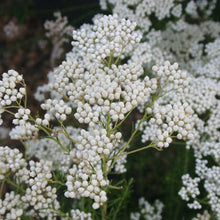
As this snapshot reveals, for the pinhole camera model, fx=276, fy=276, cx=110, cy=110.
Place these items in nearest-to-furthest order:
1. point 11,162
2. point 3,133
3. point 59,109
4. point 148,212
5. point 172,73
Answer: point 59,109 → point 172,73 → point 11,162 → point 148,212 → point 3,133

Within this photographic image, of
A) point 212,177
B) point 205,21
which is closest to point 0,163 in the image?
point 212,177

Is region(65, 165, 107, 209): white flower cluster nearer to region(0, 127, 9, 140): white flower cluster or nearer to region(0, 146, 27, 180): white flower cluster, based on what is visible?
region(0, 146, 27, 180): white flower cluster

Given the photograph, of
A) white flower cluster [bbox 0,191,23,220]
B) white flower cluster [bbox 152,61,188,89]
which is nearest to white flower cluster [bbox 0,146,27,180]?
white flower cluster [bbox 0,191,23,220]

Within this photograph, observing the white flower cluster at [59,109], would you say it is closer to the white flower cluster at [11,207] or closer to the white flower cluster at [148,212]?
the white flower cluster at [11,207]

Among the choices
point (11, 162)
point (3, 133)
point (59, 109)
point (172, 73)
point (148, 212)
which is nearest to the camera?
point (59, 109)

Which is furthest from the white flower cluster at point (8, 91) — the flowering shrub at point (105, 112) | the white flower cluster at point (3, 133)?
the white flower cluster at point (3, 133)

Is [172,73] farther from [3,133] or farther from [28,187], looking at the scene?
[3,133]

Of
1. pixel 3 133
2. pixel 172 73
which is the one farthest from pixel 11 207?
pixel 3 133

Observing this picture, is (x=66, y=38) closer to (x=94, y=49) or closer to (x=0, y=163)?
(x=94, y=49)

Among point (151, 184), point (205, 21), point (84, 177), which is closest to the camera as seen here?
point (84, 177)
